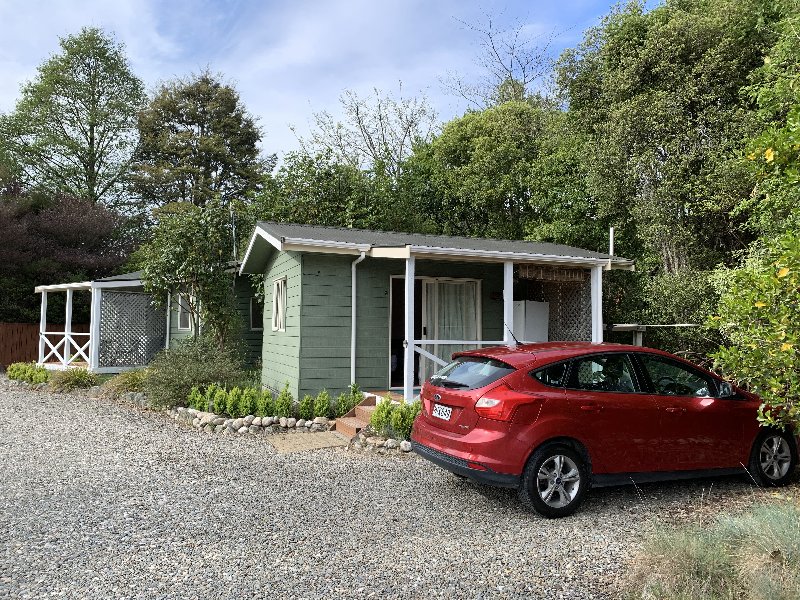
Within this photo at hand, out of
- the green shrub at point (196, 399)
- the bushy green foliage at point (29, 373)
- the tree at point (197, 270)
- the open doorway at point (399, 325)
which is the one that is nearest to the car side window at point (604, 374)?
the open doorway at point (399, 325)

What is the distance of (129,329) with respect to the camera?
16922mm

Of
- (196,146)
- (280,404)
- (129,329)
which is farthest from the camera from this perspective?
(196,146)

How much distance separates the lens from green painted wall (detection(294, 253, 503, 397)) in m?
9.96

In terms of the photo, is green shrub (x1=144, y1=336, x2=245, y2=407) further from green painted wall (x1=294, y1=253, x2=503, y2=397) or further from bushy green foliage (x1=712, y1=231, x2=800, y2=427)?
bushy green foliage (x1=712, y1=231, x2=800, y2=427)

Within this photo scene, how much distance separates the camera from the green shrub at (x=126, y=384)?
12.7m

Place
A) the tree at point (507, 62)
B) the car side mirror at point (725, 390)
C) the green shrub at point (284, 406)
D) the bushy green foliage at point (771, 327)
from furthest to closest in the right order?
the tree at point (507, 62) → the green shrub at point (284, 406) → the car side mirror at point (725, 390) → the bushy green foliage at point (771, 327)

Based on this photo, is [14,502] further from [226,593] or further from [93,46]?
[93,46]

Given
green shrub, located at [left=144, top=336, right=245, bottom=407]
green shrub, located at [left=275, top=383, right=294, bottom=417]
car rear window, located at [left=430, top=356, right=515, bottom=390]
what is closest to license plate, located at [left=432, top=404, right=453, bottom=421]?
car rear window, located at [left=430, top=356, right=515, bottom=390]

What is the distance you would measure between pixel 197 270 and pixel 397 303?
217 inches

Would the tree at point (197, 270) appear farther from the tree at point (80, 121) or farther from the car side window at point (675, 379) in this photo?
the tree at point (80, 121)

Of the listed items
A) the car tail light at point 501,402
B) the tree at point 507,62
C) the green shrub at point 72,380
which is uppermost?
the tree at point 507,62

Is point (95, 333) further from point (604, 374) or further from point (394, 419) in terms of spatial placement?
point (604, 374)

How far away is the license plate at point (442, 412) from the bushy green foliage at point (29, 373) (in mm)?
13245

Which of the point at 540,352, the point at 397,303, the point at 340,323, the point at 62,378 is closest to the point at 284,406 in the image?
the point at 340,323
